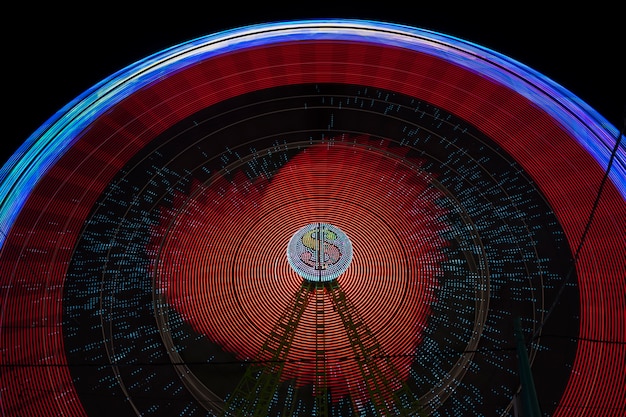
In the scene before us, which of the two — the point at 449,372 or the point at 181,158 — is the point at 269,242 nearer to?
the point at 181,158

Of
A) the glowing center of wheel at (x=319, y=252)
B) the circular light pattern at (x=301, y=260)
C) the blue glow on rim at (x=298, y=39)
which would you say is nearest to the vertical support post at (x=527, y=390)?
the blue glow on rim at (x=298, y=39)

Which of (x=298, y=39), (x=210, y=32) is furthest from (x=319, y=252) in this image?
(x=210, y=32)

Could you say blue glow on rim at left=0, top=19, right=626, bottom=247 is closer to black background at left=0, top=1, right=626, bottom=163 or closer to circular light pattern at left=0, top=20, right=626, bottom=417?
black background at left=0, top=1, right=626, bottom=163

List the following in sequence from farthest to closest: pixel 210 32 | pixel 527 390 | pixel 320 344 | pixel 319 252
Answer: pixel 319 252 < pixel 320 344 < pixel 210 32 < pixel 527 390

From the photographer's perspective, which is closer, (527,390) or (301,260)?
(527,390)

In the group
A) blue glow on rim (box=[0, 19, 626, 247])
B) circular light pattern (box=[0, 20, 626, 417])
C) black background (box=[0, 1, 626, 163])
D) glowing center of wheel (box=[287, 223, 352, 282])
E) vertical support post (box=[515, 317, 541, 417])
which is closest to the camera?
vertical support post (box=[515, 317, 541, 417])

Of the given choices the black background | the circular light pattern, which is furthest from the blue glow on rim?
the circular light pattern

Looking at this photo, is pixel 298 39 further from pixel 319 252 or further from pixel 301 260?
pixel 301 260

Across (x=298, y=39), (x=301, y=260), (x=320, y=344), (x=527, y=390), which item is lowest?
(x=527, y=390)
